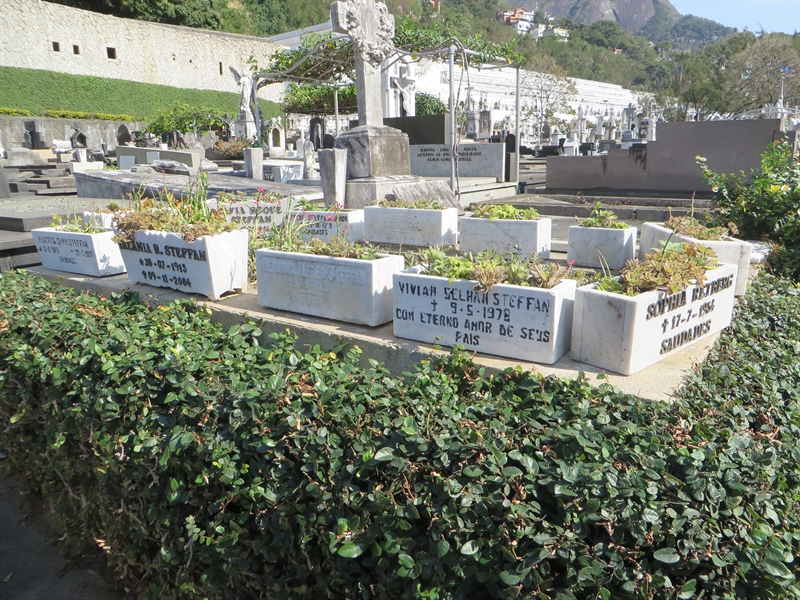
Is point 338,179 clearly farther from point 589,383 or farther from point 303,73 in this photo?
point 303,73

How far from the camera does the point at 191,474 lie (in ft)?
7.94

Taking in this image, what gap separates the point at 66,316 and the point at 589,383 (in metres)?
2.90

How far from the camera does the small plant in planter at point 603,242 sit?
4.84m

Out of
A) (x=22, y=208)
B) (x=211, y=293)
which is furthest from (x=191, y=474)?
(x=22, y=208)

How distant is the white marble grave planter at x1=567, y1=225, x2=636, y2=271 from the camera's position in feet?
15.9

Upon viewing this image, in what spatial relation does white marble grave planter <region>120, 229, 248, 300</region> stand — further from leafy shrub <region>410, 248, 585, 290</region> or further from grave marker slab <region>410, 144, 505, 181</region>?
grave marker slab <region>410, 144, 505, 181</region>

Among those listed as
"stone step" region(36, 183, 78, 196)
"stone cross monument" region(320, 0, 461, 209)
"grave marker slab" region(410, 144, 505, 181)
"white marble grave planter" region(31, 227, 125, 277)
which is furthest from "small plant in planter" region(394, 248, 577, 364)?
"stone step" region(36, 183, 78, 196)

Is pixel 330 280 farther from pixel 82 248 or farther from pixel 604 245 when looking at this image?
pixel 82 248

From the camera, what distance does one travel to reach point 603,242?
192 inches

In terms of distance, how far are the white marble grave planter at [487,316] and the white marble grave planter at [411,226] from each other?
2.79 meters

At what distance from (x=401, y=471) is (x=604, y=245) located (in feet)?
11.3

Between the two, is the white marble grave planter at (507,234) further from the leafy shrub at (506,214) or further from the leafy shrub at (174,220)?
the leafy shrub at (174,220)

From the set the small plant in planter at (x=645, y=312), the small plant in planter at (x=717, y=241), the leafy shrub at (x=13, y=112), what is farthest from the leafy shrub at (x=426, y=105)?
the small plant in planter at (x=645, y=312)

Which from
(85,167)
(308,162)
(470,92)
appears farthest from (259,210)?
(470,92)
